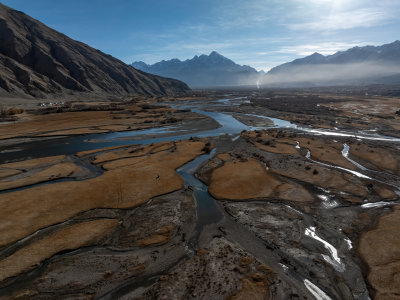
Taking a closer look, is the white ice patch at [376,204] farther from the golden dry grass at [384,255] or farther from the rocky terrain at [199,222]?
the golden dry grass at [384,255]

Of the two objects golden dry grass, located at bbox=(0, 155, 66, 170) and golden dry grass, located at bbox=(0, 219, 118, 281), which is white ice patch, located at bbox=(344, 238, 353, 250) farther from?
golden dry grass, located at bbox=(0, 155, 66, 170)

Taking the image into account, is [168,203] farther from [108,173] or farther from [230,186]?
[108,173]

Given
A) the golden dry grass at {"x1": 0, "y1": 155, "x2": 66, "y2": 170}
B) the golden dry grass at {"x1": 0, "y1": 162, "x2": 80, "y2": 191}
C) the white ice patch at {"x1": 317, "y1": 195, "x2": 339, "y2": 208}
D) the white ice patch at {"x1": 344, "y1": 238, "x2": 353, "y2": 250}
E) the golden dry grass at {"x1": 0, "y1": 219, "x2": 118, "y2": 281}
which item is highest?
the golden dry grass at {"x1": 0, "y1": 155, "x2": 66, "y2": 170}

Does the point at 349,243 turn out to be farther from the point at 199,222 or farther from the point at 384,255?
the point at 199,222

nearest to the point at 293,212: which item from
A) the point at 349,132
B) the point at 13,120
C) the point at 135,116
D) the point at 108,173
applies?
the point at 108,173

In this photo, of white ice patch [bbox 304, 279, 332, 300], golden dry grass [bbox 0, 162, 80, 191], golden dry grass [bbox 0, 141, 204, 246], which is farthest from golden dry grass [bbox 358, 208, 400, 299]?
golden dry grass [bbox 0, 162, 80, 191]
